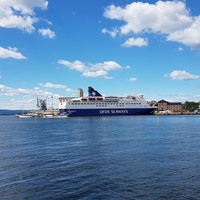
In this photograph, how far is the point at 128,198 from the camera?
18.3 meters

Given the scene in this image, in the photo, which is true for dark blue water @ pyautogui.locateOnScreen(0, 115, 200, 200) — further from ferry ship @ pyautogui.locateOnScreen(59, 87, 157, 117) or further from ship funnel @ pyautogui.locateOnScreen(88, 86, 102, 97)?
ship funnel @ pyautogui.locateOnScreen(88, 86, 102, 97)

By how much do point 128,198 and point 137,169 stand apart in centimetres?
755

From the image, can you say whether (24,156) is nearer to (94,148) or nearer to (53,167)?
(53,167)

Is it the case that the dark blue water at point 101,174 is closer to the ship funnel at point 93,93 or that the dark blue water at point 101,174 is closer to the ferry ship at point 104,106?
the ferry ship at point 104,106

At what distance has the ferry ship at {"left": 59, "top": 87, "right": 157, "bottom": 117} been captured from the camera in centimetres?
15950

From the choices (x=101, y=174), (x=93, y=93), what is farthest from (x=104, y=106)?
(x=101, y=174)

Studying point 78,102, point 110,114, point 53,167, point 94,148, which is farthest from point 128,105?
point 53,167

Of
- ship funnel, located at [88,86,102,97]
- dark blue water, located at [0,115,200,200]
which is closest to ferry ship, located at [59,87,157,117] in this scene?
ship funnel, located at [88,86,102,97]

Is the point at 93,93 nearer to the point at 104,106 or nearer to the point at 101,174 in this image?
the point at 104,106

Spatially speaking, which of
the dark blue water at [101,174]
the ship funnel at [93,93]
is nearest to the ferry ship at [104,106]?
the ship funnel at [93,93]

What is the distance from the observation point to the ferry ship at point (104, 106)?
159500 mm

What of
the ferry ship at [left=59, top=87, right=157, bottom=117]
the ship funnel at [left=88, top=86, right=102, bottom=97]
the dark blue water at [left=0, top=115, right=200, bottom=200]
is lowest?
the dark blue water at [left=0, top=115, right=200, bottom=200]

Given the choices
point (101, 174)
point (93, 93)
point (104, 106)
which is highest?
point (93, 93)

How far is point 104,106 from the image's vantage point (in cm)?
16162
